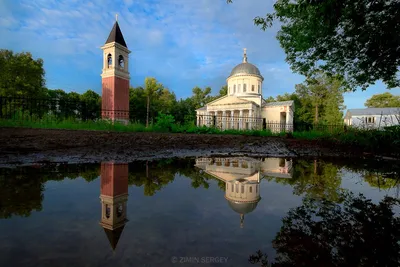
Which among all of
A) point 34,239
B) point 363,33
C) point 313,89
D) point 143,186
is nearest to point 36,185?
point 143,186

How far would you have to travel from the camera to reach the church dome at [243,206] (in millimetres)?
1670

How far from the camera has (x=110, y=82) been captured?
2422 centimetres

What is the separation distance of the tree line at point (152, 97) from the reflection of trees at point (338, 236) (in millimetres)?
9290

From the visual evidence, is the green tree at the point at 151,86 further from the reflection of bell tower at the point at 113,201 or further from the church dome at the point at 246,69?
the reflection of bell tower at the point at 113,201

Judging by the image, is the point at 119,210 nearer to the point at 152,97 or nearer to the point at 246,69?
the point at 246,69

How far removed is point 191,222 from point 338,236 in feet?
3.18

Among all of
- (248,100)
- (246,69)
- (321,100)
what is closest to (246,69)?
(246,69)

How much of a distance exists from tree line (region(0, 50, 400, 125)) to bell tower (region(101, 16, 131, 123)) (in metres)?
3.85

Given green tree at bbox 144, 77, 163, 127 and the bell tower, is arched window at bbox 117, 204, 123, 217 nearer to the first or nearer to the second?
the bell tower

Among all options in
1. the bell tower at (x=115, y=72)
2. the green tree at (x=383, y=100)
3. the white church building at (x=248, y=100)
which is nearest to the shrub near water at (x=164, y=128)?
the bell tower at (x=115, y=72)

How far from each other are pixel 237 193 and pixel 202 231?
102 cm

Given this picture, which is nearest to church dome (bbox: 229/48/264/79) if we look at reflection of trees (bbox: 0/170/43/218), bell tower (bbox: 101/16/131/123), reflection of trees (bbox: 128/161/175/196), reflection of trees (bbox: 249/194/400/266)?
bell tower (bbox: 101/16/131/123)

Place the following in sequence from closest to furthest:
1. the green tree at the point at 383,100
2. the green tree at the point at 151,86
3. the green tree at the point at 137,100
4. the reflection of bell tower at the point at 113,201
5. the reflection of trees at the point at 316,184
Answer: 1. the reflection of bell tower at the point at 113,201
2. the reflection of trees at the point at 316,184
3. the green tree at the point at 137,100
4. the green tree at the point at 151,86
5. the green tree at the point at 383,100

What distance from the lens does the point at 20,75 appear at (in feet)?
90.9
